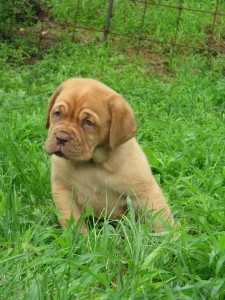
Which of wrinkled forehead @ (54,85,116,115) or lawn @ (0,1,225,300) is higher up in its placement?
wrinkled forehead @ (54,85,116,115)

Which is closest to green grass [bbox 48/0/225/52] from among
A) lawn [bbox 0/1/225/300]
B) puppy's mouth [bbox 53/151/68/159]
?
lawn [bbox 0/1/225/300]

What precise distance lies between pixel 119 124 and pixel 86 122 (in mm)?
206

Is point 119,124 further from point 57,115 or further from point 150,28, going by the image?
point 150,28

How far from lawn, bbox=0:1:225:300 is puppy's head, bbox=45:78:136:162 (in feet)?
1.49

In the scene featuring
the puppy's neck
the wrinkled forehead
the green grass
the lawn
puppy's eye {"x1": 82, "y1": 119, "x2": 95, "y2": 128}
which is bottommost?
the lawn

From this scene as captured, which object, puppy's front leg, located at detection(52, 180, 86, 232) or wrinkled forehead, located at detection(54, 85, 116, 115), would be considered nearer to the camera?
wrinkled forehead, located at detection(54, 85, 116, 115)

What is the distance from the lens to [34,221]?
400cm

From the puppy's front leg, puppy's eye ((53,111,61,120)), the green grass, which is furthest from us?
the green grass

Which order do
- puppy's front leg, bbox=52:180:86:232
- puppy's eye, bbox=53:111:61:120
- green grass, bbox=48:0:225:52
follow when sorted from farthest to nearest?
1. green grass, bbox=48:0:225:52
2. puppy's front leg, bbox=52:180:86:232
3. puppy's eye, bbox=53:111:61:120

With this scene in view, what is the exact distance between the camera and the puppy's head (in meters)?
3.80

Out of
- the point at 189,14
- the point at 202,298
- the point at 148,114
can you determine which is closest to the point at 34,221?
the point at 202,298

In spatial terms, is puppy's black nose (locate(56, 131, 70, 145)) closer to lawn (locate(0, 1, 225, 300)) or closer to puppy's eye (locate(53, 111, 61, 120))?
puppy's eye (locate(53, 111, 61, 120))

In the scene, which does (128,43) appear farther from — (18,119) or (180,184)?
(180,184)

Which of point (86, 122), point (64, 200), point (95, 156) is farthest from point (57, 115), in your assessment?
point (64, 200)
